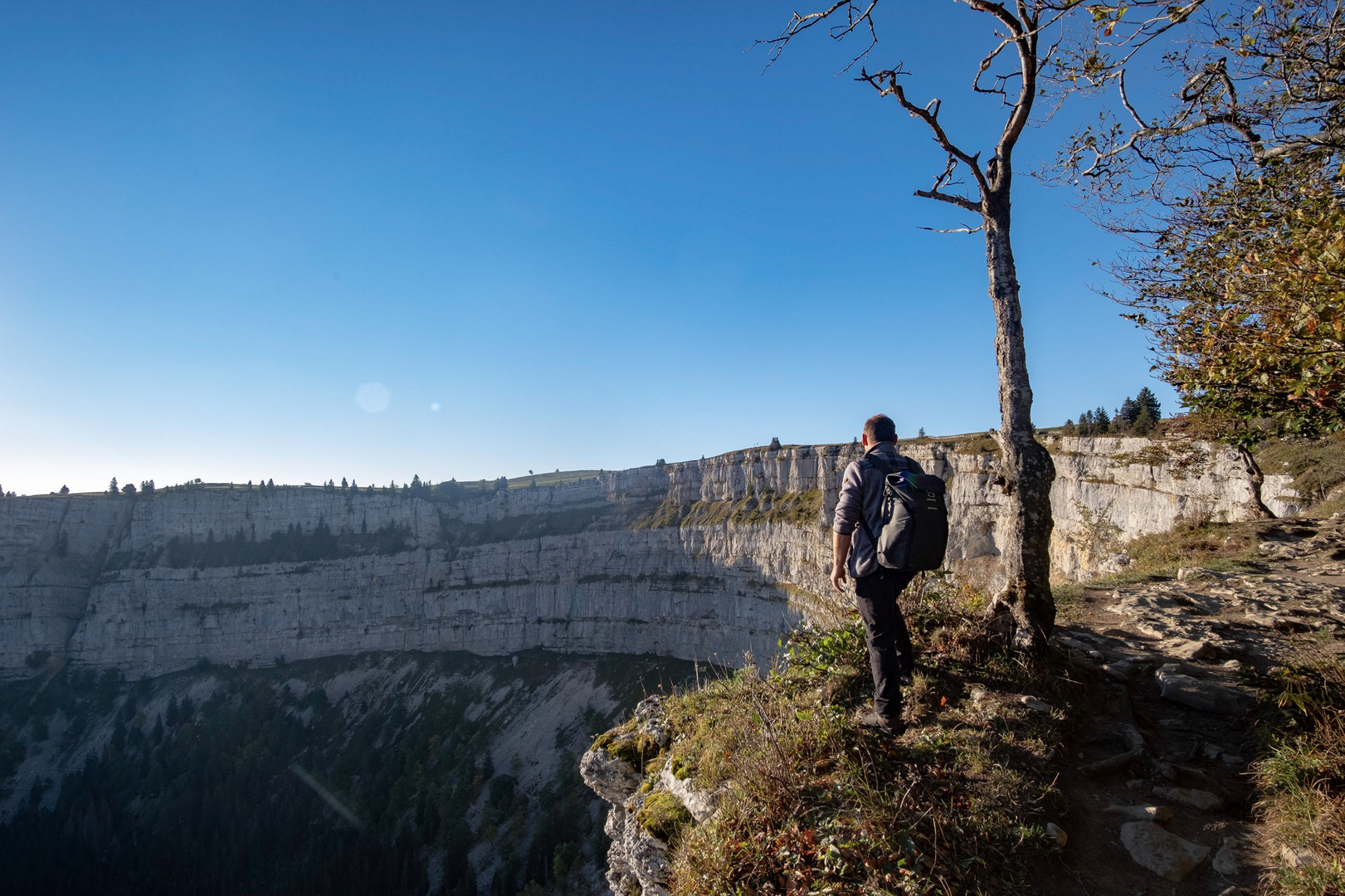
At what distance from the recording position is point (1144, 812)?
4.35 metres

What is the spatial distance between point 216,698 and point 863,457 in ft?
341

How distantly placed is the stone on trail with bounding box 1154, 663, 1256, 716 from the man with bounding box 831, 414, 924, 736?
2.62 meters

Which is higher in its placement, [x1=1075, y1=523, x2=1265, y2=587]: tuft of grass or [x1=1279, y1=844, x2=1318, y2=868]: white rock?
[x1=1075, y1=523, x2=1265, y2=587]: tuft of grass

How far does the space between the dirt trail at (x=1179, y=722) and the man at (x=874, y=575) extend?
141 centimetres

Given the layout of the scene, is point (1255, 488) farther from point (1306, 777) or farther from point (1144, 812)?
point (1144, 812)

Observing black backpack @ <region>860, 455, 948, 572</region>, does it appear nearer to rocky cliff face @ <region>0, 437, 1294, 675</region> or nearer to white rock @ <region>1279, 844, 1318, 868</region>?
white rock @ <region>1279, 844, 1318, 868</region>

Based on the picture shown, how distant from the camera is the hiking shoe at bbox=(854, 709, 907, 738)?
17.4 ft

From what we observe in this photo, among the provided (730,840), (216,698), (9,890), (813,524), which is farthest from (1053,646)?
(216,698)

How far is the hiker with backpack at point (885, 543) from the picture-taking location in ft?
17.1

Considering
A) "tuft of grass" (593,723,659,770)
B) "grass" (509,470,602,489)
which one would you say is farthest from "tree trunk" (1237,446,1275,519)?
"grass" (509,470,602,489)

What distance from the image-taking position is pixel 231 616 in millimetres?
90562

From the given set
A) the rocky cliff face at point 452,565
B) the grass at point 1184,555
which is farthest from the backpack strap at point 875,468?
the rocky cliff face at point 452,565

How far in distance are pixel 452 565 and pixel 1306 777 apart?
90464mm

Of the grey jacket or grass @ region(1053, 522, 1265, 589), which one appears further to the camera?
grass @ region(1053, 522, 1265, 589)
